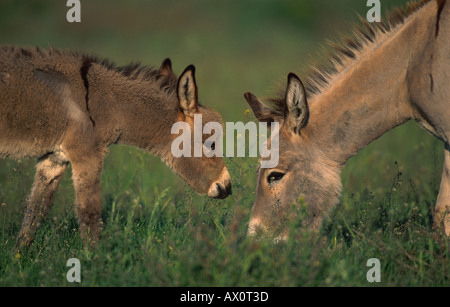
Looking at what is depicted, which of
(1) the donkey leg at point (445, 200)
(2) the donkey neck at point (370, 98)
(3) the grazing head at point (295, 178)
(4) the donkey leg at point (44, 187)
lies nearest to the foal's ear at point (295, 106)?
(3) the grazing head at point (295, 178)

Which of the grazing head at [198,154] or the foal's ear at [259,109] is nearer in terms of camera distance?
the foal's ear at [259,109]

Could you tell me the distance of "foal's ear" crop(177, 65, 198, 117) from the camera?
16.5 feet

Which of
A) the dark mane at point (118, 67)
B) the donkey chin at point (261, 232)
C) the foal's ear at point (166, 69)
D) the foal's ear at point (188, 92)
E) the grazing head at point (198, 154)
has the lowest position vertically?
the donkey chin at point (261, 232)

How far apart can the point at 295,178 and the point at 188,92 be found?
134cm

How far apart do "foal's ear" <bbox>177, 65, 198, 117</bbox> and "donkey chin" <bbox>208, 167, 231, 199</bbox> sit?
0.66 meters

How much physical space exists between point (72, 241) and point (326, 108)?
2.46m

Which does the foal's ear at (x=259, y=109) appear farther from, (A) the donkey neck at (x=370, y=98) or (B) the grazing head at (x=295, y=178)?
(A) the donkey neck at (x=370, y=98)

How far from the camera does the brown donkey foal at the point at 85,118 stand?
4785 mm

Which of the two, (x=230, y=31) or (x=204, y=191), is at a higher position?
(x=230, y=31)

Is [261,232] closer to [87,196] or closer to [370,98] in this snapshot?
[370,98]
